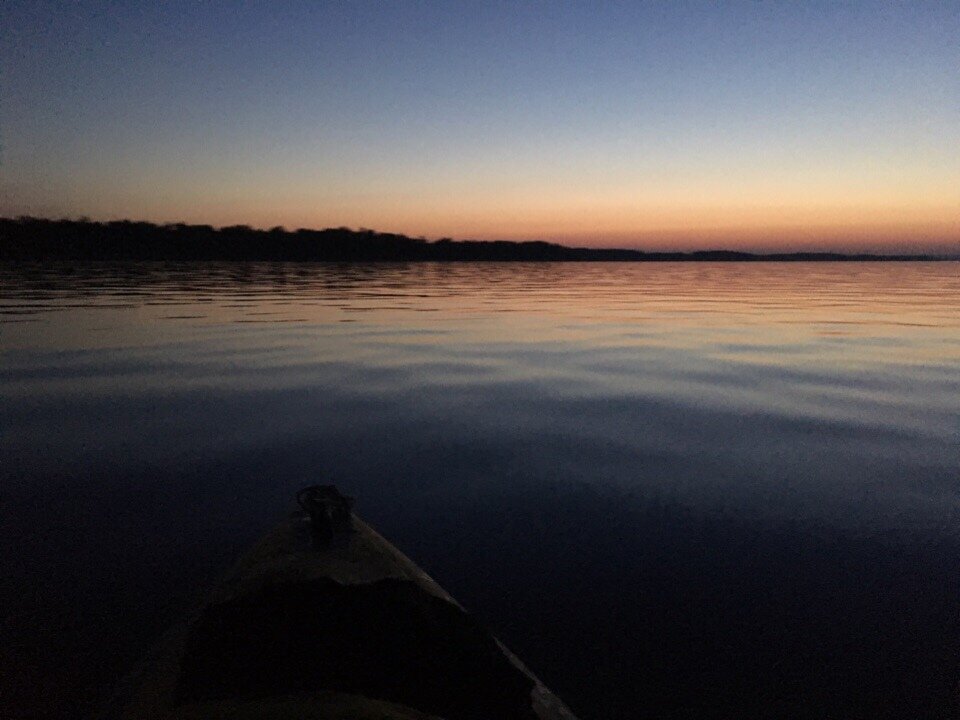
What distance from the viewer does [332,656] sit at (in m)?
2.93

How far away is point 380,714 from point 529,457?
5.53 metres

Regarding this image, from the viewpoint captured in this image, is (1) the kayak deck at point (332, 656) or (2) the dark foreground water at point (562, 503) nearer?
(1) the kayak deck at point (332, 656)

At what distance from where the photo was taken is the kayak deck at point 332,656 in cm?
271

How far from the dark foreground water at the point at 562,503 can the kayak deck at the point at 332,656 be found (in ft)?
2.88

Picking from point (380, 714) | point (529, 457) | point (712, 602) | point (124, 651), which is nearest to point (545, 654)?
point (712, 602)

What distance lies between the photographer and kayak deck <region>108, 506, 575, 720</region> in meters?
2.71

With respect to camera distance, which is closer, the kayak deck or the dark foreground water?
the kayak deck

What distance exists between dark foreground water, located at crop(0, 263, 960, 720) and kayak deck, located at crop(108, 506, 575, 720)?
878 millimetres

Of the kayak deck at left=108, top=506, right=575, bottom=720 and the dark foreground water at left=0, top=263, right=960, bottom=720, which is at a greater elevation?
the kayak deck at left=108, top=506, right=575, bottom=720

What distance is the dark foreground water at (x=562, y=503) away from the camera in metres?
3.92

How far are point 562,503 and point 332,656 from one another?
387cm

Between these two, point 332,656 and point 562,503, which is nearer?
point 332,656

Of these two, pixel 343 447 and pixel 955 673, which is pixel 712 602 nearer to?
pixel 955 673

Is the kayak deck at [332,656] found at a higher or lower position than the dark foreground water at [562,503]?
higher
